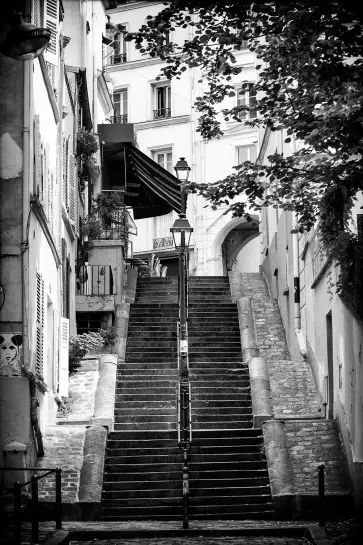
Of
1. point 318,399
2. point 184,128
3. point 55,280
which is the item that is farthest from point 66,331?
point 184,128

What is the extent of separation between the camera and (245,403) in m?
21.2

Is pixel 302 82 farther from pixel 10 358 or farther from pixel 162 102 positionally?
pixel 162 102

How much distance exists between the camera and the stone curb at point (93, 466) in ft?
55.3

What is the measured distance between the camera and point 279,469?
57.9 ft

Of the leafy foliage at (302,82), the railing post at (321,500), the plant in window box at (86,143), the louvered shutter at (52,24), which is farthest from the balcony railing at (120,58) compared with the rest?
the railing post at (321,500)

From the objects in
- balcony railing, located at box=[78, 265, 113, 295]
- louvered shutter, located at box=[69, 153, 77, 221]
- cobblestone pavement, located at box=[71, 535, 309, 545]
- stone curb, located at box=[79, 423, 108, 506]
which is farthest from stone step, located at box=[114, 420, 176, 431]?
balcony railing, located at box=[78, 265, 113, 295]

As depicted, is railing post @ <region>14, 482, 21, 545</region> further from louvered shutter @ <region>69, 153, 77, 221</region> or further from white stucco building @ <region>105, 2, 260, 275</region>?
white stucco building @ <region>105, 2, 260, 275</region>

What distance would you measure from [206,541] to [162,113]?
1300 inches

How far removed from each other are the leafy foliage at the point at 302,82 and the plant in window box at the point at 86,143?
13.3 metres

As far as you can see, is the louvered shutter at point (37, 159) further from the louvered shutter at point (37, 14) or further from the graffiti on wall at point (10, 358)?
the graffiti on wall at point (10, 358)

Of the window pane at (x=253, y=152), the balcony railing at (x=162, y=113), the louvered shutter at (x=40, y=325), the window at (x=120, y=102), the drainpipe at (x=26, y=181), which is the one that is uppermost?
the window at (x=120, y=102)

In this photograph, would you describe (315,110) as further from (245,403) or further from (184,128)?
(184,128)

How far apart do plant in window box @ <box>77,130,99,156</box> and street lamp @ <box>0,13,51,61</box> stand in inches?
595

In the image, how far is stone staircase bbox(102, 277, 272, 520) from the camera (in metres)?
17.2
